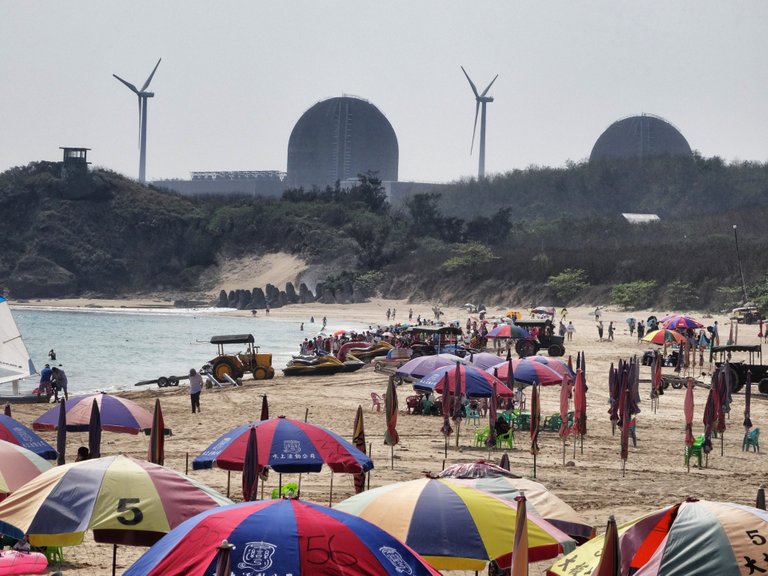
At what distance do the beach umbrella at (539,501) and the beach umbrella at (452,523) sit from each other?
34 centimetres

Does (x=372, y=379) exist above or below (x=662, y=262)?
below

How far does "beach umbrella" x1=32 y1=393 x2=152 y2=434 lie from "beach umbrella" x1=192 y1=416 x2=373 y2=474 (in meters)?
3.66

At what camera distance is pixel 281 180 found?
153375 millimetres

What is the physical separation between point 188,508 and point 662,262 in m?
68.3

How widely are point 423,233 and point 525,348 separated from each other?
206 ft

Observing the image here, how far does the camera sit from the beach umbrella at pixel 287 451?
40.7ft

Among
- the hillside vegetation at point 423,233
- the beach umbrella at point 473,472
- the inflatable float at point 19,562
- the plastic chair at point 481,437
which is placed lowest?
the plastic chair at point 481,437

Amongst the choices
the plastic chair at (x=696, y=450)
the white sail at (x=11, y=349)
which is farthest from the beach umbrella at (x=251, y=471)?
the white sail at (x=11, y=349)

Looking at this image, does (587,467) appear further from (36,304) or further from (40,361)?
(36,304)

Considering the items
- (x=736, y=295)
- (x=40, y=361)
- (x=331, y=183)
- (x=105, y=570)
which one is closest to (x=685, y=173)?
(x=331, y=183)

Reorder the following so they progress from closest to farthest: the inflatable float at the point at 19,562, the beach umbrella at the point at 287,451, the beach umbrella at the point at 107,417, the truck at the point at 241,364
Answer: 1. the inflatable float at the point at 19,562
2. the beach umbrella at the point at 287,451
3. the beach umbrella at the point at 107,417
4. the truck at the point at 241,364

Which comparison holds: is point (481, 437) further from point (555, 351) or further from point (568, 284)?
point (568, 284)

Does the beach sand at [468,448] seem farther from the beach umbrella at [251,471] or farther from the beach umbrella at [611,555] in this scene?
the beach umbrella at [611,555]

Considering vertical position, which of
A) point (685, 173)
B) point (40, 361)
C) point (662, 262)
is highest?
point (685, 173)
